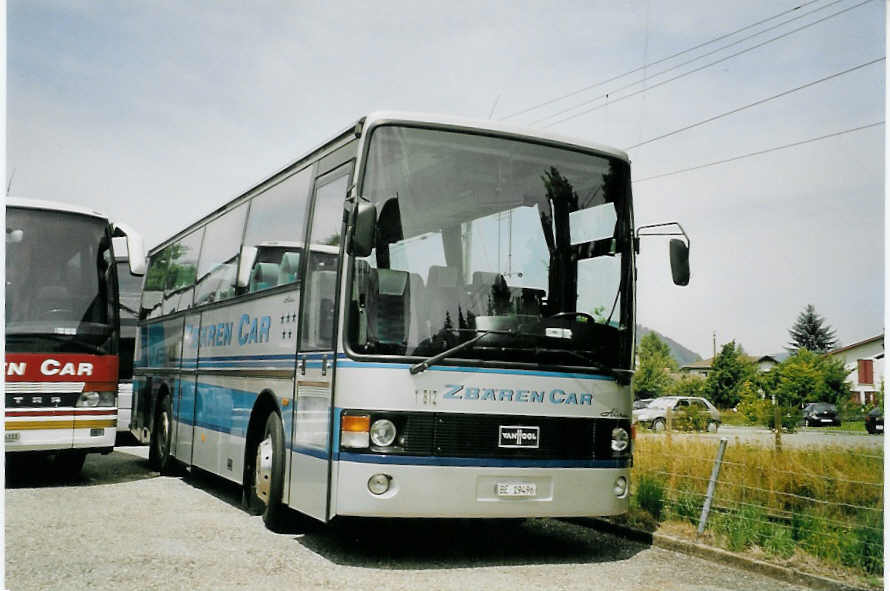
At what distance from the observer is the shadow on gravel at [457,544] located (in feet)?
26.8

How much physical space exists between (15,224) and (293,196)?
13.5 ft

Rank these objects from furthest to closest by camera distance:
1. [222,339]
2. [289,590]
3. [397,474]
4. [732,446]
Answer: [732,446] → [222,339] → [397,474] → [289,590]

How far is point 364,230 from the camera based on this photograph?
24.2 ft

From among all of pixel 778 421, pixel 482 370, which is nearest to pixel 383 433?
pixel 482 370

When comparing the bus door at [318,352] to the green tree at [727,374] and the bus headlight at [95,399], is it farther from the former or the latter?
the green tree at [727,374]

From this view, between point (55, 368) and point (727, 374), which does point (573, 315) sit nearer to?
point (55, 368)

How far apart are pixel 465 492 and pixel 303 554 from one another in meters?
1.54

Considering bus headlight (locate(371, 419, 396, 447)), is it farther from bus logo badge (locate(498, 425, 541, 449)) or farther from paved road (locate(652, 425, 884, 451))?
paved road (locate(652, 425, 884, 451))

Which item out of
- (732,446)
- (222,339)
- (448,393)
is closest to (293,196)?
(222,339)

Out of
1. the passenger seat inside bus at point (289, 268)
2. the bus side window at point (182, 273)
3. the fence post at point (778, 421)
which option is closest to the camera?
the passenger seat inside bus at point (289, 268)

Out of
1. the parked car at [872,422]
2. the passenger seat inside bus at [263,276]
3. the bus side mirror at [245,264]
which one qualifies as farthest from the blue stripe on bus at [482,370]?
the parked car at [872,422]

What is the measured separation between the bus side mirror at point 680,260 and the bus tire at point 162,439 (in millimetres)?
7771

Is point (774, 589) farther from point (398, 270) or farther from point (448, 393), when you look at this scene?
point (398, 270)

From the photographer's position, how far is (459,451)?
756 cm
